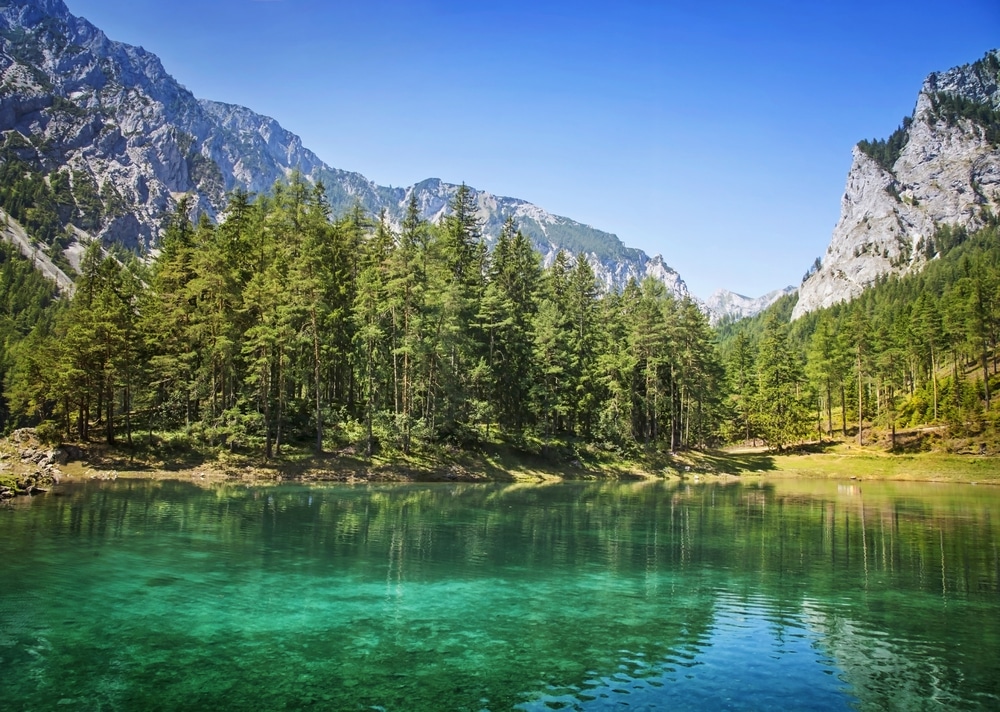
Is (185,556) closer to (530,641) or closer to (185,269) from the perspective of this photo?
(530,641)

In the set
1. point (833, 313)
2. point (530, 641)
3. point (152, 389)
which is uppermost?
point (833, 313)

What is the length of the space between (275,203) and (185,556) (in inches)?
1931

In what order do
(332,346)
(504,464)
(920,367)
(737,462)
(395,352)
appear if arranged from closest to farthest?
1. (395,352)
2. (332,346)
3. (504,464)
4. (737,462)
5. (920,367)

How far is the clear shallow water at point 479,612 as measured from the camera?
12.3 metres

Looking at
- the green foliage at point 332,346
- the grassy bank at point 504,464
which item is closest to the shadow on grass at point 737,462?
the grassy bank at point 504,464

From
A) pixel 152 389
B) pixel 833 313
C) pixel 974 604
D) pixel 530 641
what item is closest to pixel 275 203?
pixel 152 389

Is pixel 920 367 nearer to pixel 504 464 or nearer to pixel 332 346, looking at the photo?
pixel 504 464

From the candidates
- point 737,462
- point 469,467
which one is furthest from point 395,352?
point 737,462

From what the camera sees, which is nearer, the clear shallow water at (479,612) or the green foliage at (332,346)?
the clear shallow water at (479,612)

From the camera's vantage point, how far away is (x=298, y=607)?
17.6 meters

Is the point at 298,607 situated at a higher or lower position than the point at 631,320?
lower

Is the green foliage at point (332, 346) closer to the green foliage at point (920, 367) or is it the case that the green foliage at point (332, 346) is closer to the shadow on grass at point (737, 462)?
the shadow on grass at point (737, 462)

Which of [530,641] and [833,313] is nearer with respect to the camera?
[530,641]

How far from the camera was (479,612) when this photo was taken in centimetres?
1797
